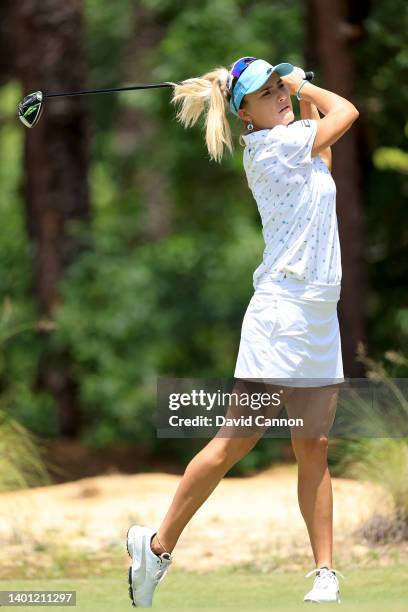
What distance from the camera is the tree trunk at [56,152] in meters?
A: 13.9

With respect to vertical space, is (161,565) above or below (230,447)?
below

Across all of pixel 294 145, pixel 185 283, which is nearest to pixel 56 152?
pixel 185 283

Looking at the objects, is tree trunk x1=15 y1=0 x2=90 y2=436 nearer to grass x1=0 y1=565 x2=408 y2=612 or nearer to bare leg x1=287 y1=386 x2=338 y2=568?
grass x1=0 y1=565 x2=408 y2=612

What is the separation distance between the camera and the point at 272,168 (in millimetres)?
5180

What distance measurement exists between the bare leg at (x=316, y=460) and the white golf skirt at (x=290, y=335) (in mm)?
82

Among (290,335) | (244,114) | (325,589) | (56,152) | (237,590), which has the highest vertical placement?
(56,152)

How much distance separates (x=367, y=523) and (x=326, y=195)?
9.57 feet

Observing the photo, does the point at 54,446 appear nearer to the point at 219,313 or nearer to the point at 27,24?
the point at 219,313

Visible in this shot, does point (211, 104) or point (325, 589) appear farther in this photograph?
point (211, 104)

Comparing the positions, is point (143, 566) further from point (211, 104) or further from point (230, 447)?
point (211, 104)

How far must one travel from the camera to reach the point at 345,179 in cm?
1167

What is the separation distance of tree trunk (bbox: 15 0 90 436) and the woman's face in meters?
8.64

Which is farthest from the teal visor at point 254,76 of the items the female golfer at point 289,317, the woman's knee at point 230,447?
the woman's knee at point 230,447

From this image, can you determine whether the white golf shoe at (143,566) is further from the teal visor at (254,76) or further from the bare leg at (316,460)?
the teal visor at (254,76)
